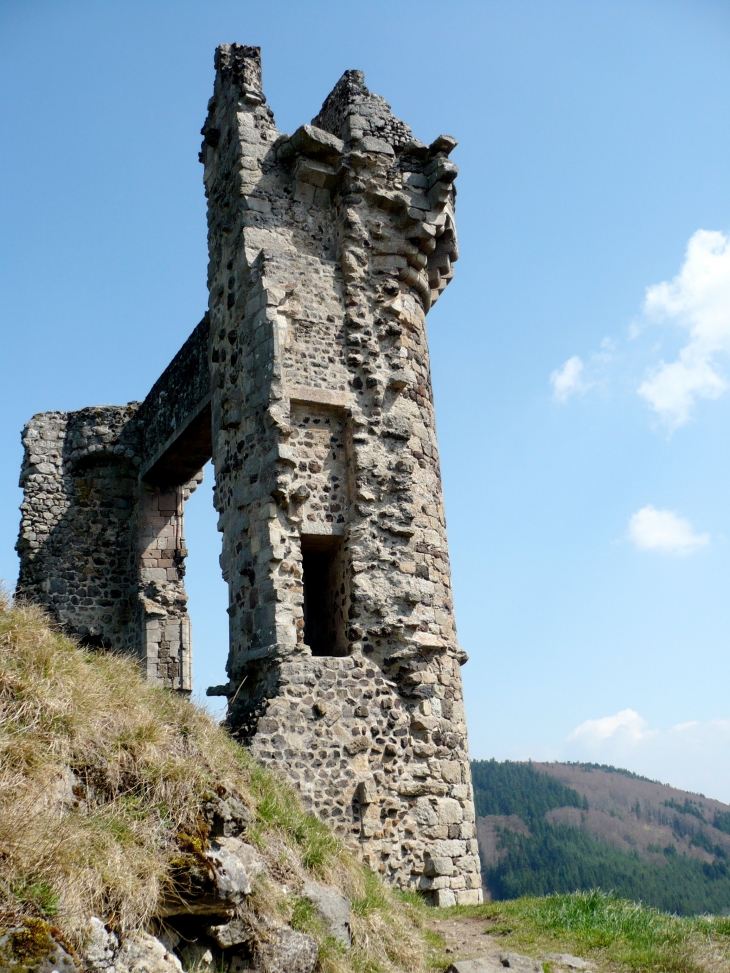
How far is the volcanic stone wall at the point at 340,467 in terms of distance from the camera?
835 centimetres

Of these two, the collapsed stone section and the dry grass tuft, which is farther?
the collapsed stone section

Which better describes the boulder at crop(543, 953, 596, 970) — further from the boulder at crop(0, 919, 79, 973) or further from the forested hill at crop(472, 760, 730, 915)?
the forested hill at crop(472, 760, 730, 915)

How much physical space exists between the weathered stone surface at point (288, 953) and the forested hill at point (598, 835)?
1515 inches

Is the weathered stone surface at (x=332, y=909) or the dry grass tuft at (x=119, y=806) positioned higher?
the dry grass tuft at (x=119, y=806)

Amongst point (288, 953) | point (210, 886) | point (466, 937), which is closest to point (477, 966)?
point (466, 937)

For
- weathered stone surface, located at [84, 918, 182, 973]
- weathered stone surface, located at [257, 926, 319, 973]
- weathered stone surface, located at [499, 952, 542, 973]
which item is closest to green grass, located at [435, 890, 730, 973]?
weathered stone surface, located at [499, 952, 542, 973]

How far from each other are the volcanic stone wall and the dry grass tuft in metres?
1.30

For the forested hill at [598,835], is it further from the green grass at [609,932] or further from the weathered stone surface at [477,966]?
the weathered stone surface at [477,966]

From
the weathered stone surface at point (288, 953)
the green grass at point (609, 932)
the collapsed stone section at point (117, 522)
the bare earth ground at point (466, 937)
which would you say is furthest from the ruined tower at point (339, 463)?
the weathered stone surface at point (288, 953)

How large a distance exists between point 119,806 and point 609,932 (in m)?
3.80

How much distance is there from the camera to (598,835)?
5366 centimetres

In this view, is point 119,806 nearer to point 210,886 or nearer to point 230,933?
point 210,886

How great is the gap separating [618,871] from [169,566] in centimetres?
4149

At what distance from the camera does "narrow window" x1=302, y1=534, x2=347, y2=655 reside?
9203 millimetres
